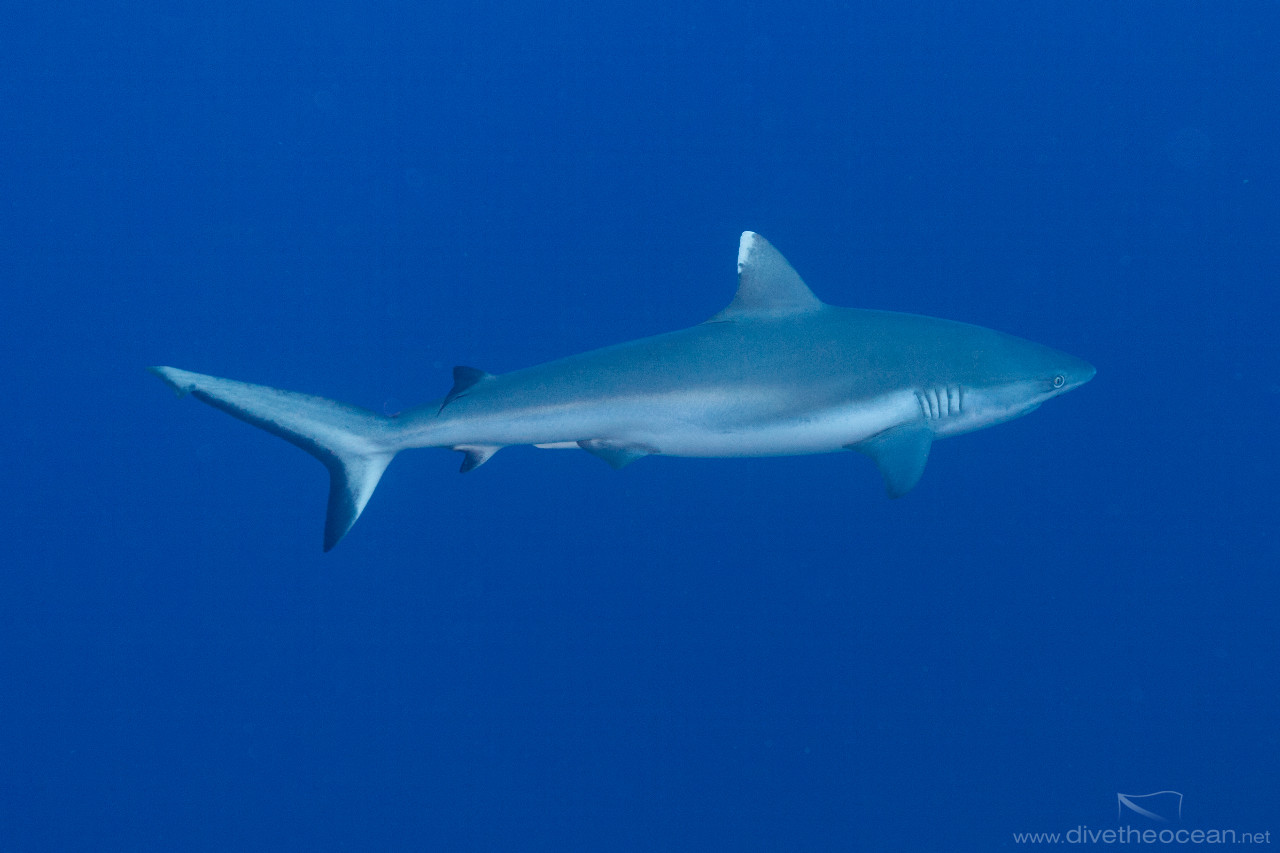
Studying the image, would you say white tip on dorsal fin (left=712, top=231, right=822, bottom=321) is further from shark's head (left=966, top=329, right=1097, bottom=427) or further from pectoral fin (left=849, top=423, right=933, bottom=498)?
shark's head (left=966, top=329, right=1097, bottom=427)

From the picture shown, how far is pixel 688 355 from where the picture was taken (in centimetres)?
358

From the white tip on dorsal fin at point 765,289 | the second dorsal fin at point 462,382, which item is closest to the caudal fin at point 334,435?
the second dorsal fin at point 462,382

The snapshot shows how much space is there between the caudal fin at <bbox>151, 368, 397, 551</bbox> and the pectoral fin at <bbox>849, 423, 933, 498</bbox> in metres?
2.41

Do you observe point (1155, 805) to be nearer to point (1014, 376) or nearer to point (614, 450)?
point (1014, 376)

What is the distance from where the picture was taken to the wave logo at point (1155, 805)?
543 cm

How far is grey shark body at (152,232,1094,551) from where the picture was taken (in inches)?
137

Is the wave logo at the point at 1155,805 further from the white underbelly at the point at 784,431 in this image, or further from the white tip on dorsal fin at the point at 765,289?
the white tip on dorsal fin at the point at 765,289

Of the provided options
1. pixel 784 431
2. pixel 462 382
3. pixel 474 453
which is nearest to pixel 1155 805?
pixel 784 431

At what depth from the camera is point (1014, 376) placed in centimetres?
395

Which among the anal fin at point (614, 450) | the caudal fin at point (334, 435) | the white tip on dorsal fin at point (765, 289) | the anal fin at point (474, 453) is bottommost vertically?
the caudal fin at point (334, 435)

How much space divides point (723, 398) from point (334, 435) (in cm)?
186

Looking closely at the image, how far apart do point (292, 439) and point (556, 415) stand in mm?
1278

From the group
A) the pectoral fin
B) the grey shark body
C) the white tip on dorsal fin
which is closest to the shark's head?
the grey shark body

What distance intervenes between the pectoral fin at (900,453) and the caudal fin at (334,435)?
7.90 ft
